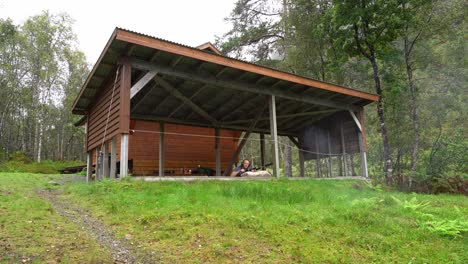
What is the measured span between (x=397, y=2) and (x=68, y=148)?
3786cm

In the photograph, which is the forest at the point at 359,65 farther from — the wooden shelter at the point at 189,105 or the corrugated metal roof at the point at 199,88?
the corrugated metal roof at the point at 199,88

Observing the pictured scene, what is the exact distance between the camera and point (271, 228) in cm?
434

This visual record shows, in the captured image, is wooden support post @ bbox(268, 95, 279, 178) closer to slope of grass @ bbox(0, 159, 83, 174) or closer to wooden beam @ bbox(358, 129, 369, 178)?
wooden beam @ bbox(358, 129, 369, 178)

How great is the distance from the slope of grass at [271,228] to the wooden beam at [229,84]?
11.2 ft

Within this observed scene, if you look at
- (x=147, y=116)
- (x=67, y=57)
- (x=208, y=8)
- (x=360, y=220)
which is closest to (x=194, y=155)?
(x=147, y=116)

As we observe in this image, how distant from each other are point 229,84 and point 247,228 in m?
6.15

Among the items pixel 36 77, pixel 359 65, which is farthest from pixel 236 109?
pixel 36 77

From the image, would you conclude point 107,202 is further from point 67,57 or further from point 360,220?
point 67,57

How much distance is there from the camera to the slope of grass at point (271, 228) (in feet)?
12.2

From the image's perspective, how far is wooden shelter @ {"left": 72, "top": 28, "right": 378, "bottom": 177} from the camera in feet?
26.3

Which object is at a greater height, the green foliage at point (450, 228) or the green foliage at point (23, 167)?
the green foliage at point (23, 167)

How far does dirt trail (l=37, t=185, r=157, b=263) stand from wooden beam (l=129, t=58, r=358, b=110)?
12.9 ft

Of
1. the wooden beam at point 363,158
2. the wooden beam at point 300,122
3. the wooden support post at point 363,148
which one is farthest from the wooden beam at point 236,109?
the wooden beam at point 363,158

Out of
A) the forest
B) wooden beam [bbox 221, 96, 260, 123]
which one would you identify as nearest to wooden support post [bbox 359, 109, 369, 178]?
the forest
